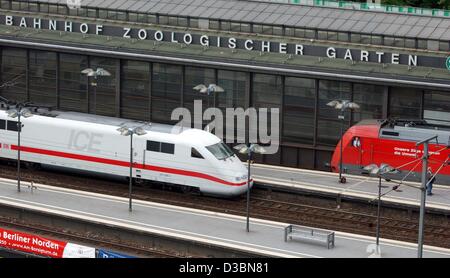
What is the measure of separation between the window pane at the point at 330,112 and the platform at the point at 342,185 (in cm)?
213

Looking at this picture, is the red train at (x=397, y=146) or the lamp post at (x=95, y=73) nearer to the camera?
the red train at (x=397, y=146)

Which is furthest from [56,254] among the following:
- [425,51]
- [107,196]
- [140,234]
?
[425,51]

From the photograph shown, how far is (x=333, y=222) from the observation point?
56656 mm

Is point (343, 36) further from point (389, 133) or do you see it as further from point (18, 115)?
point (18, 115)

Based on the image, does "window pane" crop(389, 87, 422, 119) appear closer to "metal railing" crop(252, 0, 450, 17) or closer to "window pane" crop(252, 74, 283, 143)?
"window pane" crop(252, 74, 283, 143)

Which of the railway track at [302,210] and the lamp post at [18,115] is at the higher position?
the lamp post at [18,115]

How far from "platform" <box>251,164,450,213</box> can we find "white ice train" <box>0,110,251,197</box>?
382cm

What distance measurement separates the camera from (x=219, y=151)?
5850cm

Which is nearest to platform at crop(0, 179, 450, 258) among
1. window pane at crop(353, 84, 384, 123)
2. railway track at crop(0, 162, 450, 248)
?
railway track at crop(0, 162, 450, 248)

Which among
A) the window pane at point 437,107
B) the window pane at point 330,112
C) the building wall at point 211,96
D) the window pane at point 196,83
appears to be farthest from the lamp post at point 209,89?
the window pane at point 437,107

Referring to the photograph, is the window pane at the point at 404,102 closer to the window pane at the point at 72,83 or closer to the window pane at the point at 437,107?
the window pane at the point at 437,107

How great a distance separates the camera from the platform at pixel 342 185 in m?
57.8

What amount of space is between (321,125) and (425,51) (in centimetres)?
729
